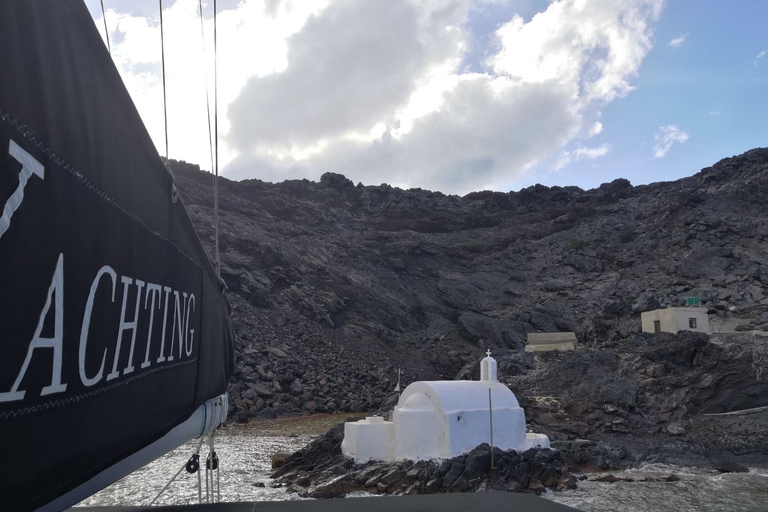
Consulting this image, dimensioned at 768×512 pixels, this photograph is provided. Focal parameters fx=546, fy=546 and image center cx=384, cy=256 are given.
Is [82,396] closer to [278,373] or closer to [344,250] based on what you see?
[278,373]

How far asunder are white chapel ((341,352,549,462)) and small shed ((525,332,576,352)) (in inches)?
676

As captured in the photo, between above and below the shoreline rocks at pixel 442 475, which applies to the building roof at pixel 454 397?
above

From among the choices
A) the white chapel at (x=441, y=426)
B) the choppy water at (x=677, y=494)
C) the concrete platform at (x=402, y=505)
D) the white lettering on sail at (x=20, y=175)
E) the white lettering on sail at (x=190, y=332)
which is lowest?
the choppy water at (x=677, y=494)

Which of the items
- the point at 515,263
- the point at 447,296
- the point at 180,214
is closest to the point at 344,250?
the point at 447,296

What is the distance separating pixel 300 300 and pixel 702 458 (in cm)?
3209

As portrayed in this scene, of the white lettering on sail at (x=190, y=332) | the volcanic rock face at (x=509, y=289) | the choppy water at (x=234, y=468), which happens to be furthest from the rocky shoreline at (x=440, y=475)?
the white lettering on sail at (x=190, y=332)

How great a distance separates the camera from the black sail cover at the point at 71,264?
1.12m

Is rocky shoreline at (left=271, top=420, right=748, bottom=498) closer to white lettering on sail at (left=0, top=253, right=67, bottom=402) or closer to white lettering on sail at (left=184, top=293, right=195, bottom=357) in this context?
white lettering on sail at (left=184, top=293, right=195, bottom=357)

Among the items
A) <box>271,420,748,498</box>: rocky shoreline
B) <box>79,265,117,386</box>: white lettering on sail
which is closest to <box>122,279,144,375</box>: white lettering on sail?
<box>79,265,117,386</box>: white lettering on sail

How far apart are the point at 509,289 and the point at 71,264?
55.0 m

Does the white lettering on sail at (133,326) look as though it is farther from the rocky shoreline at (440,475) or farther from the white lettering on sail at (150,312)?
the rocky shoreline at (440,475)

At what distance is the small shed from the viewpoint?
34125 mm

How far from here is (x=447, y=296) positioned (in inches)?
2116

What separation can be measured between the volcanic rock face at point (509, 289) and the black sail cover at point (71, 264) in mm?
23471
